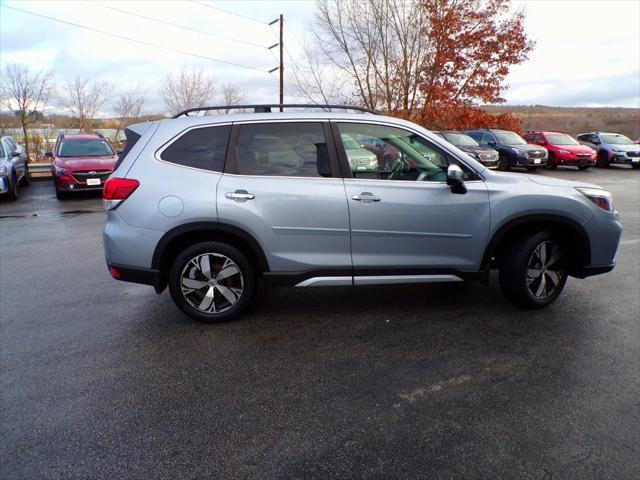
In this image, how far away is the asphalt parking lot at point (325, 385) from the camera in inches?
92.8

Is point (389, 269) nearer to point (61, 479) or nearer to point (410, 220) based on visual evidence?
point (410, 220)

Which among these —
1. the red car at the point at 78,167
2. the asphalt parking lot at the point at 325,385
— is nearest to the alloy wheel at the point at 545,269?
the asphalt parking lot at the point at 325,385

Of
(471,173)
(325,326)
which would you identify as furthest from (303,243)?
(471,173)

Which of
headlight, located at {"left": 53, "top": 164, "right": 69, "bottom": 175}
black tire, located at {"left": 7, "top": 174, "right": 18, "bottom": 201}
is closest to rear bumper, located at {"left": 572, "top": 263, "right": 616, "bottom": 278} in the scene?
headlight, located at {"left": 53, "top": 164, "right": 69, "bottom": 175}

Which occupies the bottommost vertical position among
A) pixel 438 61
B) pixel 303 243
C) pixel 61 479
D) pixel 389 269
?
pixel 61 479

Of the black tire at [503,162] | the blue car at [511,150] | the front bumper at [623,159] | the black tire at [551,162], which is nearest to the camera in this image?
the blue car at [511,150]

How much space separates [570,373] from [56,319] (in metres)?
4.26

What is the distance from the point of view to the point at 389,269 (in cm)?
402

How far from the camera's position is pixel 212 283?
4.00 meters

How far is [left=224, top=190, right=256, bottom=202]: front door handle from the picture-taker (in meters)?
3.77

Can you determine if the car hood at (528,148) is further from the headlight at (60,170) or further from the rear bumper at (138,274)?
the rear bumper at (138,274)

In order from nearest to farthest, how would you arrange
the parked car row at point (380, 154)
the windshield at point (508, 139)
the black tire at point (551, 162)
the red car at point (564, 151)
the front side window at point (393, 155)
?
the front side window at point (393, 155)
the parked car row at point (380, 154)
the red car at point (564, 151)
the windshield at point (508, 139)
the black tire at point (551, 162)

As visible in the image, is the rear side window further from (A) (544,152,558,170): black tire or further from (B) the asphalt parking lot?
(A) (544,152,558,170): black tire

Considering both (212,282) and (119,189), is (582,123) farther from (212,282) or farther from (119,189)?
(119,189)
